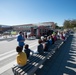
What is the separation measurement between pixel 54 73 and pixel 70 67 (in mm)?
1102

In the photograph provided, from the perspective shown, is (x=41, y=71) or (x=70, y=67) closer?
(x=41, y=71)

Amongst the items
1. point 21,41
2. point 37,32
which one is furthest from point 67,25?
point 21,41

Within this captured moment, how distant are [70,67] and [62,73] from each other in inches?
33.5

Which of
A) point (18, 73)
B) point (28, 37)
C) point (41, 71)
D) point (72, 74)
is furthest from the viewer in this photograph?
point (28, 37)

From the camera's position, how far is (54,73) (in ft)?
16.1

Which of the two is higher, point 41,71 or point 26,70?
point 26,70

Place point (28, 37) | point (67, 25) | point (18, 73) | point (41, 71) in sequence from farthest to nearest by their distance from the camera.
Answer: point (67, 25) < point (28, 37) < point (41, 71) < point (18, 73)

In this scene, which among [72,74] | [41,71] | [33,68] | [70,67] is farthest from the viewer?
[70,67]

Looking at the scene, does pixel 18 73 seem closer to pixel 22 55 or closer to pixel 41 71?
pixel 22 55

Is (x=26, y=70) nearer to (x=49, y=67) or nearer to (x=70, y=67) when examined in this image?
(x=49, y=67)

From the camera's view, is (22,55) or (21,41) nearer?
(22,55)

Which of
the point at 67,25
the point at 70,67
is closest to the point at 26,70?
the point at 70,67

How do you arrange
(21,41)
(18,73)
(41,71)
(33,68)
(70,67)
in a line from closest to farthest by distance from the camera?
(18,73) < (33,68) < (41,71) < (70,67) < (21,41)

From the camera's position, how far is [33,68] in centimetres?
402
